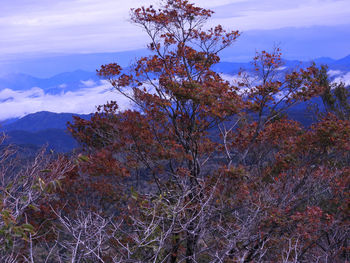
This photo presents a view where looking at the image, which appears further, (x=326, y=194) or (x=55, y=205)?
(x=326, y=194)

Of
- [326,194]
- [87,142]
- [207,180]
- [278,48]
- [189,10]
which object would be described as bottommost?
[326,194]

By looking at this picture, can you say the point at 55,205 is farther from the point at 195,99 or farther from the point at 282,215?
the point at 282,215

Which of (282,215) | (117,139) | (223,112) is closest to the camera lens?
(282,215)

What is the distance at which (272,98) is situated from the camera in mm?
13383

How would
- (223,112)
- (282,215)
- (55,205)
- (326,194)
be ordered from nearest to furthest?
(282,215) → (223,112) → (55,205) → (326,194)

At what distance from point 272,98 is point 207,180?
4.11 m

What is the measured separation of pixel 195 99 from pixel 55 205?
764 centimetres

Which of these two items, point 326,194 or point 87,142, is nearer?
point 87,142

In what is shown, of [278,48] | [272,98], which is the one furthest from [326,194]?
[278,48]

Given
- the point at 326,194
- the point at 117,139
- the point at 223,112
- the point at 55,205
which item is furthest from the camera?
the point at 326,194

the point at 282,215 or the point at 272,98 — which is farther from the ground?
the point at 272,98

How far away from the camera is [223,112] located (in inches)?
471

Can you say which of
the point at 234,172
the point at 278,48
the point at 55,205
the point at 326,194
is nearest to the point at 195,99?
the point at 234,172

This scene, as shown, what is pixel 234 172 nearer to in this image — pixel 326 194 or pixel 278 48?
pixel 278 48
